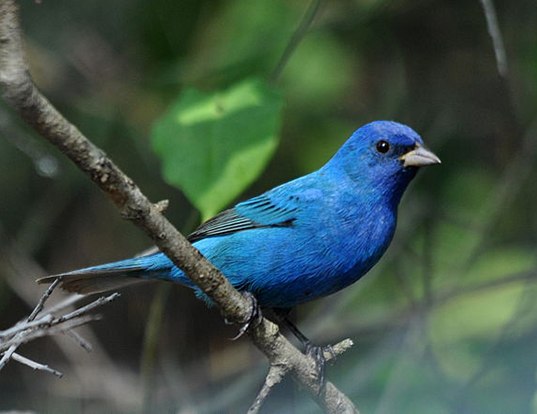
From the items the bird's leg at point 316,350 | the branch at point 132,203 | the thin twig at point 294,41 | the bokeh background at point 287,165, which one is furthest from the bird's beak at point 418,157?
the bokeh background at point 287,165

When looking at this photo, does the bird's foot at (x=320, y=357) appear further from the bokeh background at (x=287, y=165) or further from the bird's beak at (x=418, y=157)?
the bokeh background at (x=287, y=165)

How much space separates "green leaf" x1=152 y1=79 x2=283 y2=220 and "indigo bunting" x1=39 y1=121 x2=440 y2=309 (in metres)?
0.28

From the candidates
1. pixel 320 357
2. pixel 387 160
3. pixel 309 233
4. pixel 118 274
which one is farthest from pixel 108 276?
pixel 387 160

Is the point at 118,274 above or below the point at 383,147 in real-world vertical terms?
above

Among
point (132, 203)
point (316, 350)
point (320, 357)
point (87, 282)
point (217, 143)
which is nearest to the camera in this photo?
point (132, 203)

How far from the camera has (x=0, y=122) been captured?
16.6 ft

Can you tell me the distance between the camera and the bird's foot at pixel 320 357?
3373mm

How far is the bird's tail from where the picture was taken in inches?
152

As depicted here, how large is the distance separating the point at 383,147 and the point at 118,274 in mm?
1289

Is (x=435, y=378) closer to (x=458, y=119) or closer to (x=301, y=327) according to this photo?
(x=301, y=327)

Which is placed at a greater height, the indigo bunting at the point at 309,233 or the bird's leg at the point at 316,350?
the indigo bunting at the point at 309,233

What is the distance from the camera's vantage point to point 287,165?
6094 mm

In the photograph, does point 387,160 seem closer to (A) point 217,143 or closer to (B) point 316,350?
(A) point 217,143

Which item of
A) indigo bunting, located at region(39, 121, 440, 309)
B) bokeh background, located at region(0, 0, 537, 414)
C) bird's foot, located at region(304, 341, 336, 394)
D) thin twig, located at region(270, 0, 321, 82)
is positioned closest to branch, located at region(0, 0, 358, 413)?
bird's foot, located at region(304, 341, 336, 394)
